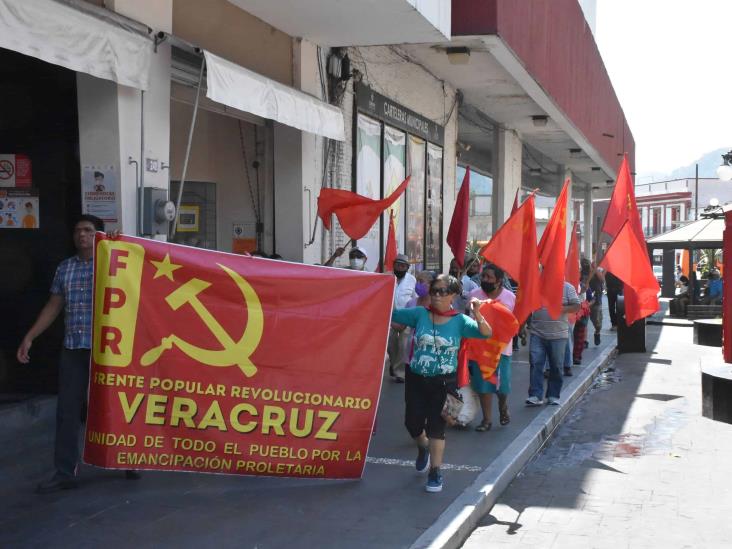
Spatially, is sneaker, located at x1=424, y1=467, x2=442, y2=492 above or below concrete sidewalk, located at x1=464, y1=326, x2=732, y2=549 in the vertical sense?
above

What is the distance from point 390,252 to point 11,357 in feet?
18.4

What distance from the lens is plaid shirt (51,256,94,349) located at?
6391mm

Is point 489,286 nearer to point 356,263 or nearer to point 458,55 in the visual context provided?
point 356,263

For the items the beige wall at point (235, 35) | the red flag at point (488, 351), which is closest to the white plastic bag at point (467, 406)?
the red flag at point (488, 351)

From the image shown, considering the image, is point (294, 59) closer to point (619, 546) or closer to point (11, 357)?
point (11, 357)

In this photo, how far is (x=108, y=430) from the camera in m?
5.95

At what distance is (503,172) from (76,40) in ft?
50.1

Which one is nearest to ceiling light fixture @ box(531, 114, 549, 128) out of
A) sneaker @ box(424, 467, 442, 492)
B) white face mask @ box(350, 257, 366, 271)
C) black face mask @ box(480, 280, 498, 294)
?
white face mask @ box(350, 257, 366, 271)

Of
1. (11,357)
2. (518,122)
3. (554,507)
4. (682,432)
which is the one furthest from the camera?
(518,122)

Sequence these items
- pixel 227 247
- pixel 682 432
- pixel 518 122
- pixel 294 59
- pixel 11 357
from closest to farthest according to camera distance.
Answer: pixel 11 357 → pixel 682 432 → pixel 294 59 → pixel 227 247 → pixel 518 122

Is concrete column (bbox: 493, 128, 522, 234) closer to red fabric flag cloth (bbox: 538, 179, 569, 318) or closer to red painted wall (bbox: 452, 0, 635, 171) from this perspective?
red painted wall (bbox: 452, 0, 635, 171)

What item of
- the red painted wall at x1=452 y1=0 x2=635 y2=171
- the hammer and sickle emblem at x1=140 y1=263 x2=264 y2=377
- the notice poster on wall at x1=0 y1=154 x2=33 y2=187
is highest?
the red painted wall at x1=452 y1=0 x2=635 y2=171

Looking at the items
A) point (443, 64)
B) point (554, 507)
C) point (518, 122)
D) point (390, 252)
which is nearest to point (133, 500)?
point (554, 507)

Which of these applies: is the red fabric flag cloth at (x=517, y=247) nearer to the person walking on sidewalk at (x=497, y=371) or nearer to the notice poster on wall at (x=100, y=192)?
the person walking on sidewalk at (x=497, y=371)
